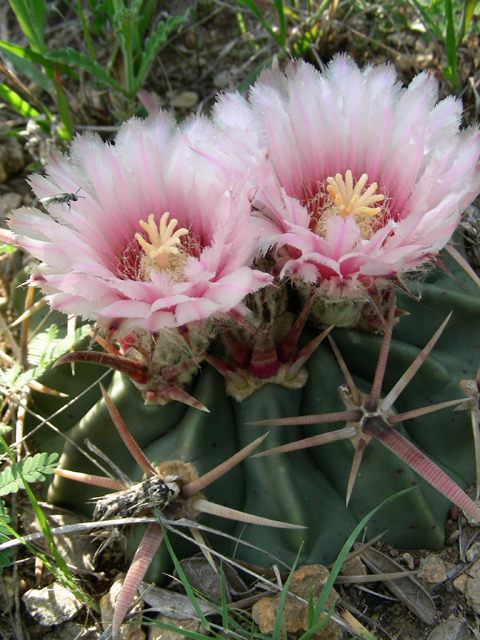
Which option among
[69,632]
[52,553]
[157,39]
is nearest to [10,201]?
[157,39]

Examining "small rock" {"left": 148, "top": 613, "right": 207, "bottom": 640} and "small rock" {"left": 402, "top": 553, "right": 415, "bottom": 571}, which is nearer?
"small rock" {"left": 148, "top": 613, "right": 207, "bottom": 640}

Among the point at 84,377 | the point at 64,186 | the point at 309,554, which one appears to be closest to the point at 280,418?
the point at 309,554

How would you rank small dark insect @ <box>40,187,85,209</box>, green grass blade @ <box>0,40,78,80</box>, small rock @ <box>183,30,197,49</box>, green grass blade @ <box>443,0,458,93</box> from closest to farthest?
small dark insect @ <box>40,187,85,209</box> < green grass blade @ <box>443,0,458,93</box> < green grass blade @ <box>0,40,78,80</box> < small rock @ <box>183,30,197,49</box>

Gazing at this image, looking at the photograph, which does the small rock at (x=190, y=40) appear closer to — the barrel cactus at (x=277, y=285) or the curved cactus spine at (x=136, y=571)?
the barrel cactus at (x=277, y=285)

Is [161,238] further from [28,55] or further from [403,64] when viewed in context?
[403,64]

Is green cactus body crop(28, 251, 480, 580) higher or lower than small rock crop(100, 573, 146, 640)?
higher

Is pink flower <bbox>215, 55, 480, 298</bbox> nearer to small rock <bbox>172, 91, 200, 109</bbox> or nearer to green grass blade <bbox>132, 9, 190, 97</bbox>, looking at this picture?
green grass blade <bbox>132, 9, 190, 97</bbox>

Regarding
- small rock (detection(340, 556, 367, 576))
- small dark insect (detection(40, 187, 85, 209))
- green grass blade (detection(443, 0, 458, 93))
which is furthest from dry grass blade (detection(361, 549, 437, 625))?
green grass blade (detection(443, 0, 458, 93))
